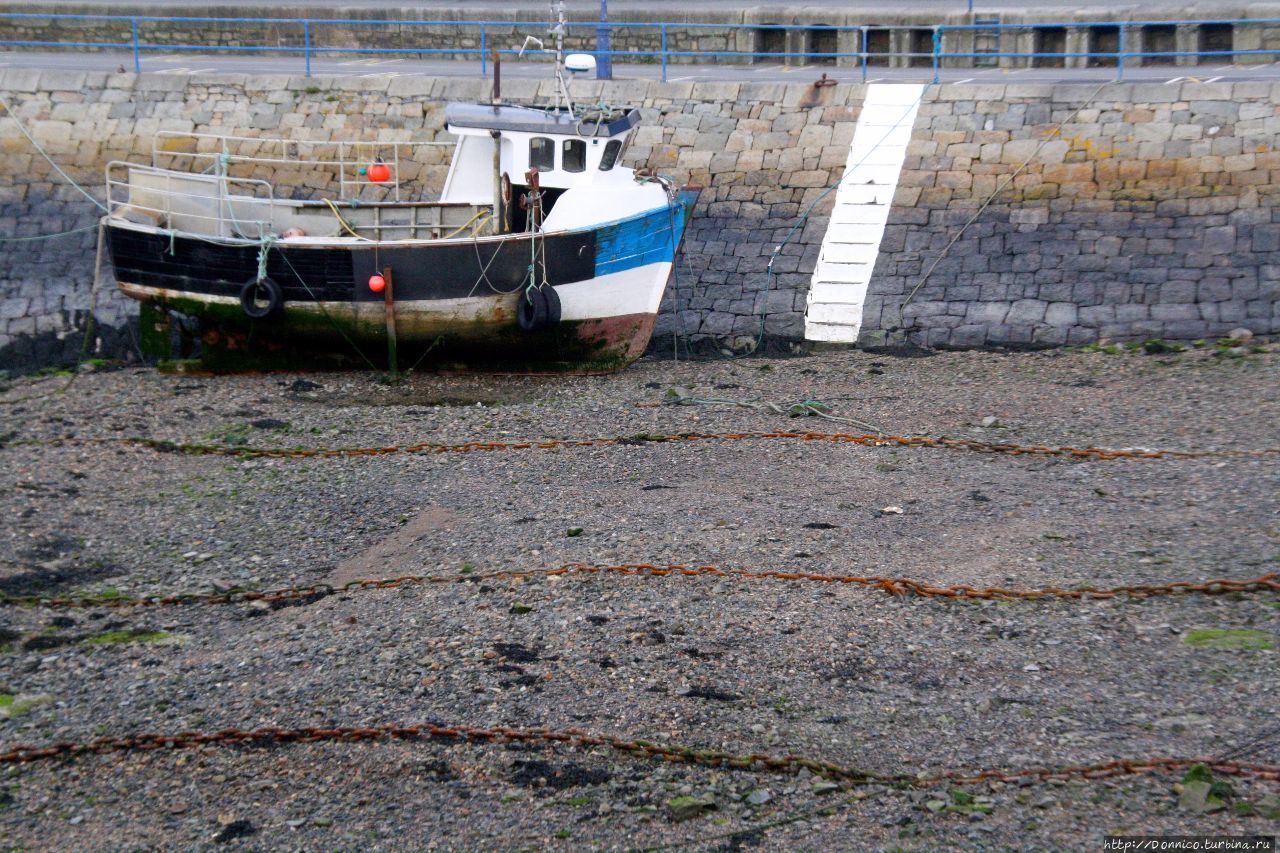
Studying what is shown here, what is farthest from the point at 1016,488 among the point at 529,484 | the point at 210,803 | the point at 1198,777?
the point at 210,803

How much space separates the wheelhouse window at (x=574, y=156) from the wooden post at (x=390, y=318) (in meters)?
1.85

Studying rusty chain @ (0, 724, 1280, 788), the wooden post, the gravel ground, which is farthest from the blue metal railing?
rusty chain @ (0, 724, 1280, 788)

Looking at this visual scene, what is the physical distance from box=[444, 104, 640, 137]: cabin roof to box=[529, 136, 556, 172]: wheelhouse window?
130mm

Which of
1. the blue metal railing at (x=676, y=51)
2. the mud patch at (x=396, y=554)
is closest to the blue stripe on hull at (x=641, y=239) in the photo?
the blue metal railing at (x=676, y=51)

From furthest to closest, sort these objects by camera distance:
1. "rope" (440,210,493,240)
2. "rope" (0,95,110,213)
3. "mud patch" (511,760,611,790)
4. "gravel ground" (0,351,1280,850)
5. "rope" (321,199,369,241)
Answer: "rope" (0,95,110,213) < "rope" (321,199,369,241) < "rope" (440,210,493,240) < "mud patch" (511,760,611,790) < "gravel ground" (0,351,1280,850)

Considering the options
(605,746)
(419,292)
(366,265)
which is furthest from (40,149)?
(605,746)

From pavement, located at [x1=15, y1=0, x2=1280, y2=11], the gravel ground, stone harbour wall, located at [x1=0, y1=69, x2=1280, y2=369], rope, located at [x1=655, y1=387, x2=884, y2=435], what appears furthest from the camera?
pavement, located at [x1=15, y1=0, x2=1280, y2=11]

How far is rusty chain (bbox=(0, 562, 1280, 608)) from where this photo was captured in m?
6.59

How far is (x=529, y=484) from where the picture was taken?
8.77 meters

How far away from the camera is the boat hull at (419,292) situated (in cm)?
1143

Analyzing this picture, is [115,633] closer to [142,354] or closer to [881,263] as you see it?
[142,354]

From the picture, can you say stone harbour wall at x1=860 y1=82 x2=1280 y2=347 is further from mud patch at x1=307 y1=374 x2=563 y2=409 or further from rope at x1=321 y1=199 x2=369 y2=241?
rope at x1=321 y1=199 x2=369 y2=241

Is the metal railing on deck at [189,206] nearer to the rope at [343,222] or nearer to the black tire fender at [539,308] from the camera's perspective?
the rope at [343,222]

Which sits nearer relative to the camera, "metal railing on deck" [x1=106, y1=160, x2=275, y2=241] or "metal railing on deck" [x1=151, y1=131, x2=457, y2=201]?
"metal railing on deck" [x1=106, y1=160, x2=275, y2=241]
